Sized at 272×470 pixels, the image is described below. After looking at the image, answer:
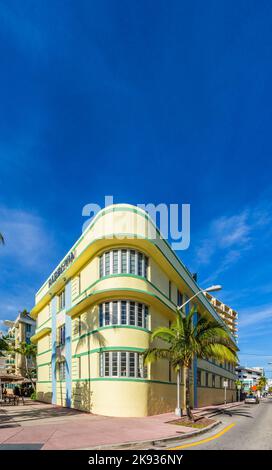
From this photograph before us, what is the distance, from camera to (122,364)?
21.2 meters

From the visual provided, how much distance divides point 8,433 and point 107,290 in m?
9.29

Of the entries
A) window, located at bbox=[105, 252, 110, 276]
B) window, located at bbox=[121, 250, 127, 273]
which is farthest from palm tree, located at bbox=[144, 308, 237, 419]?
window, located at bbox=[105, 252, 110, 276]

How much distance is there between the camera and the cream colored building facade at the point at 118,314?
69.8 ft

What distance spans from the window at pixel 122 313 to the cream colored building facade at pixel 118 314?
1 centimetres

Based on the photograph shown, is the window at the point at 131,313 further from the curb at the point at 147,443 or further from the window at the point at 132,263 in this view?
the curb at the point at 147,443

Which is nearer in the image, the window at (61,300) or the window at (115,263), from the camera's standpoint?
the window at (115,263)

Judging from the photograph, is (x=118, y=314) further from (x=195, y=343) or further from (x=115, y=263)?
(x=195, y=343)

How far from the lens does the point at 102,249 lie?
23406 mm

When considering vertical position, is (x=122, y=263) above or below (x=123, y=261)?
below

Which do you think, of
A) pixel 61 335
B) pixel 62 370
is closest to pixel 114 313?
pixel 61 335

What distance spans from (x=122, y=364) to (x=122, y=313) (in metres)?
2.85

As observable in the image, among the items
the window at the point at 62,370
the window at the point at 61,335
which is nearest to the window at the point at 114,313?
the window at the point at 61,335
